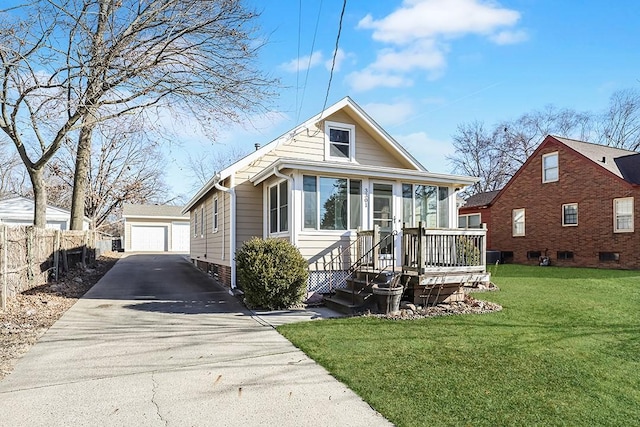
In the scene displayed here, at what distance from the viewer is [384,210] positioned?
10.5m

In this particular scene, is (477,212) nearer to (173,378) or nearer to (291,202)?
(291,202)

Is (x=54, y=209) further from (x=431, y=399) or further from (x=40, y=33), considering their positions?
(x=431, y=399)

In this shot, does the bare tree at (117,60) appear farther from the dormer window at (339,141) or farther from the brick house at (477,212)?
the brick house at (477,212)

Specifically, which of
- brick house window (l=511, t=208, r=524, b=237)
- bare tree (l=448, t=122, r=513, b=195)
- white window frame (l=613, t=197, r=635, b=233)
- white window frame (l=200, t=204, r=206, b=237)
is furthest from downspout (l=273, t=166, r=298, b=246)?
bare tree (l=448, t=122, r=513, b=195)

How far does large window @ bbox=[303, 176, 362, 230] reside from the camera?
375 inches

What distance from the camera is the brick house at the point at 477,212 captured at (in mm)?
23069

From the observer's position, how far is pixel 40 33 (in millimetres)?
9031

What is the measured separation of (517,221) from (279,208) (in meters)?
15.2

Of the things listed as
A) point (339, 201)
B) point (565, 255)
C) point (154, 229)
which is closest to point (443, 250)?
point (339, 201)

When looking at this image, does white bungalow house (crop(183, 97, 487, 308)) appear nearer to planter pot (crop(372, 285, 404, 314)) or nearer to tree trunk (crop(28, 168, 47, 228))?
planter pot (crop(372, 285, 404, 314))

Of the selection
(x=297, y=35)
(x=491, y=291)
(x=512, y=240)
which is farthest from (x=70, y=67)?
(x=512, y=240)

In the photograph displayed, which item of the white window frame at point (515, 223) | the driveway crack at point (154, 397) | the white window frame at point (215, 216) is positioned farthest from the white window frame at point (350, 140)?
the white window frame at point (515, 223)

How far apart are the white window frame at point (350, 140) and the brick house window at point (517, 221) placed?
1227 centimetres

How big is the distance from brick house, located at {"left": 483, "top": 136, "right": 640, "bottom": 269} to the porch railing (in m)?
11.0
